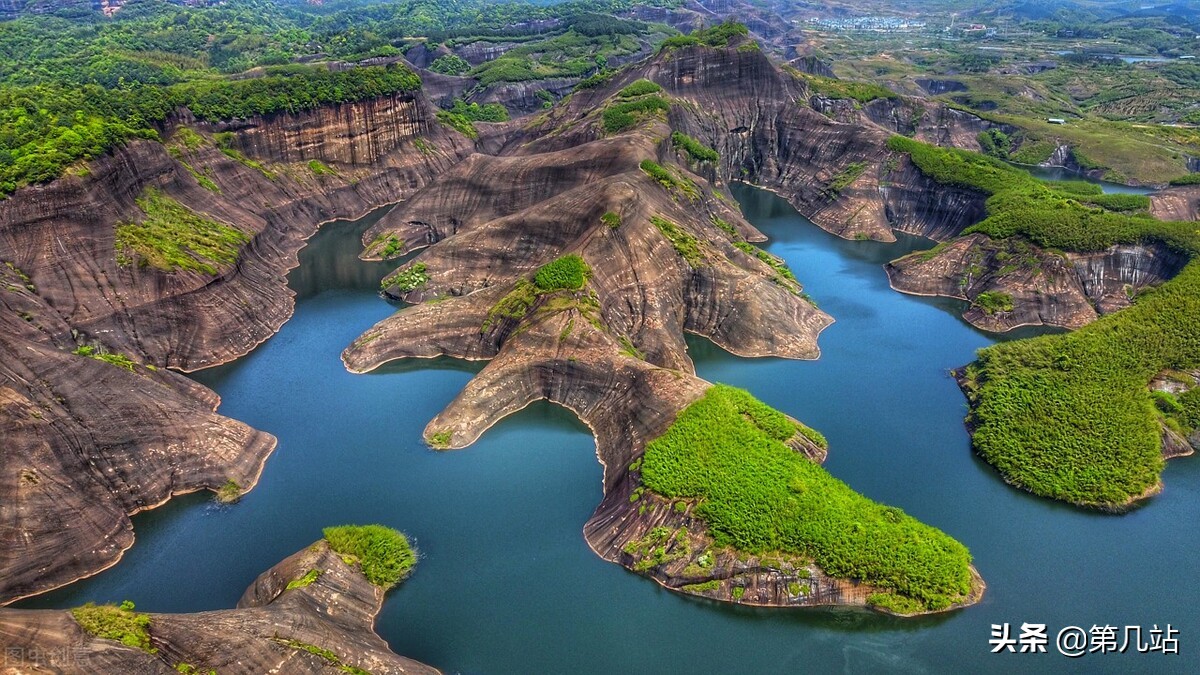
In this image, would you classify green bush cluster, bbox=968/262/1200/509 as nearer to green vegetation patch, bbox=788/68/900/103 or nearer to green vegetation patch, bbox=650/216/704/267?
green vegetation patch, bbox=650/216/704/267

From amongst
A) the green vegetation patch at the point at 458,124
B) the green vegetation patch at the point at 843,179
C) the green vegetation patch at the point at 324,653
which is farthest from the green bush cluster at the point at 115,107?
the green vegetation patch at the point at 843,179

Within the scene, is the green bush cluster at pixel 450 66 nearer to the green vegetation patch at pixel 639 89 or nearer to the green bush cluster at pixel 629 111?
the green vegetation patch at pixel 639 89

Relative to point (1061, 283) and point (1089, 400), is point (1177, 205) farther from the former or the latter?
point (1089, 400)

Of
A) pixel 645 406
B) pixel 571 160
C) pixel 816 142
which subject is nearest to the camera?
pixel 645 406

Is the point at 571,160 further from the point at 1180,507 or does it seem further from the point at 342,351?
the point at 1180,507

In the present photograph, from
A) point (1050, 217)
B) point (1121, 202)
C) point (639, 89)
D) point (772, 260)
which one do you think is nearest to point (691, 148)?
point (639, 89)

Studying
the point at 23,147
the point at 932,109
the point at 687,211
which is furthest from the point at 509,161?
the point at 932,109
